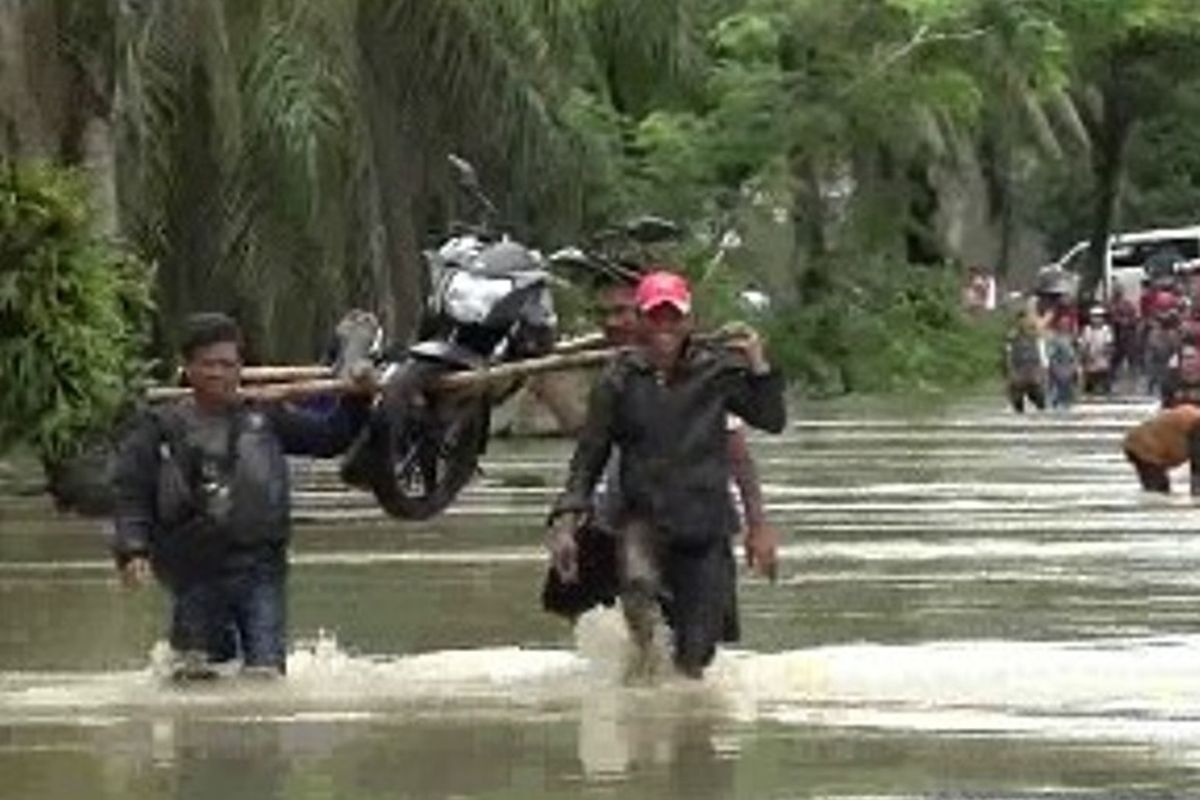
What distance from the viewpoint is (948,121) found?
5566cm

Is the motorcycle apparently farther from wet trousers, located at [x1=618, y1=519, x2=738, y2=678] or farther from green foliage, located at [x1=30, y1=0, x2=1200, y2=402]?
green foliage, located at [x1=30, y1=0, x2=1200, y2=402]

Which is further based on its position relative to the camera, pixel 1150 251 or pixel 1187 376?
pixel 1150 251

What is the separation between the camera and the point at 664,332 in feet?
47.5

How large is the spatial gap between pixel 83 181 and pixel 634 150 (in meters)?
24.9

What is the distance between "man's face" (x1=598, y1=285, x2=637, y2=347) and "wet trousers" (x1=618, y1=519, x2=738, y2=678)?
0.70 metres

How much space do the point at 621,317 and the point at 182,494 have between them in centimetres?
183

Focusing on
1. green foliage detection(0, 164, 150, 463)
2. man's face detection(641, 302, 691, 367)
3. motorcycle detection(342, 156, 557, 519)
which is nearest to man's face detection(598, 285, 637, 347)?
man's face detection(641, 302, 691, 367)

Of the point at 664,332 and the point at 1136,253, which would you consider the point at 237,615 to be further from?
the point at 1136,253

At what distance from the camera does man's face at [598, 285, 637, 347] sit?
1490 cm

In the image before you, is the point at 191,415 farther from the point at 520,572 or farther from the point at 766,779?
the point at 520,572

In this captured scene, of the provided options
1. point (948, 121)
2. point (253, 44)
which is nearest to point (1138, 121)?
point (948, 121)

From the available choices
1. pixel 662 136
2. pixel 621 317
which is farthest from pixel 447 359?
pixel 662 136

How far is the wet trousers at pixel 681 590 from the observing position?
1455cm

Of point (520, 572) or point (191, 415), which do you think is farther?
point (520, 572)
